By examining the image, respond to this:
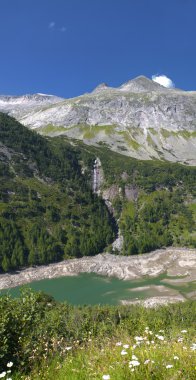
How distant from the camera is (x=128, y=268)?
175750 millimetres

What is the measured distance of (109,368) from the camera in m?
9.23

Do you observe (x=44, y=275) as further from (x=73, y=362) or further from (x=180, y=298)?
(x=73, y=362)

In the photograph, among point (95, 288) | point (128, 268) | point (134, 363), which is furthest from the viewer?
point (128, 268)

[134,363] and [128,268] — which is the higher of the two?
[134,363]

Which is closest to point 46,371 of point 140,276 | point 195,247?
point 140,276

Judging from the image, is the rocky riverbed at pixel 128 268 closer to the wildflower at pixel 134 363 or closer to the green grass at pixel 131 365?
the green grass at pixel 131 365

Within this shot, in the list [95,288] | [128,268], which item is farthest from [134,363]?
[128,268]

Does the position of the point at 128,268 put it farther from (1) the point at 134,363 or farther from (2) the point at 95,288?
(1) the point at 134,363

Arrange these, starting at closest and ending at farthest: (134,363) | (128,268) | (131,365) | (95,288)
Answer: (134,363)
(131,365)
(95,288)
(128,268)

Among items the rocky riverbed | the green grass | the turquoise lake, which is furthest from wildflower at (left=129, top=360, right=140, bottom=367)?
the rocky riverbed

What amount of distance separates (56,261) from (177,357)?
181 metres

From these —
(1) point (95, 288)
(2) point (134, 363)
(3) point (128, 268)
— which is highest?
(2) point (134, 363)

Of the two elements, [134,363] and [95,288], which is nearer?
[134,363]

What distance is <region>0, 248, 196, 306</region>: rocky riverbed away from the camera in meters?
160
